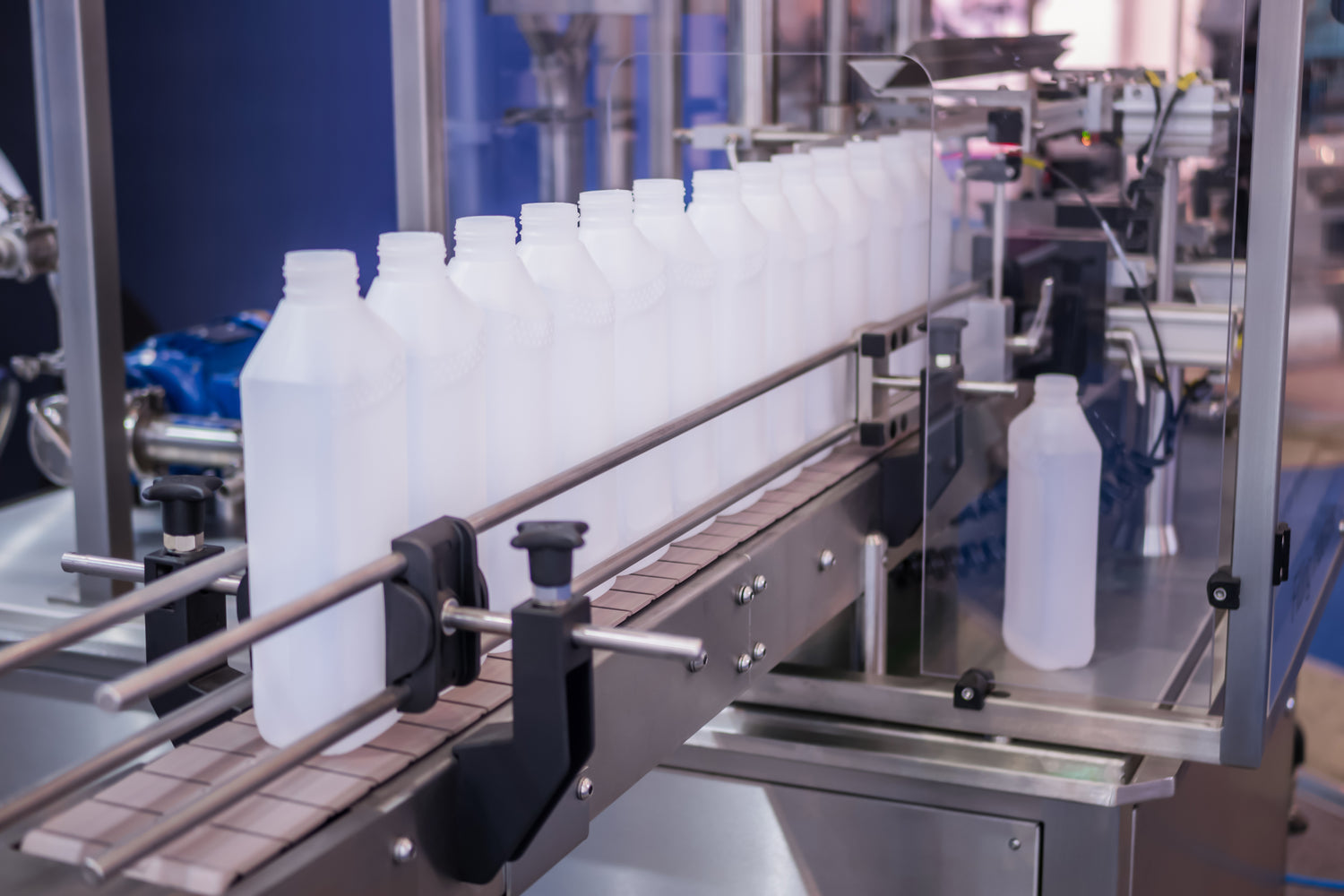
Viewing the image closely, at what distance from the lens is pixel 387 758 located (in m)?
0.66

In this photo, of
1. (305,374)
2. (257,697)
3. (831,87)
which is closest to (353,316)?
(305,374)

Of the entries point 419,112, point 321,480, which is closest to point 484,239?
point 321,480

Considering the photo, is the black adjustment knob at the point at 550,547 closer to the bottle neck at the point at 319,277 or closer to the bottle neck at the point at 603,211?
the bottle neck at the point at 319,277

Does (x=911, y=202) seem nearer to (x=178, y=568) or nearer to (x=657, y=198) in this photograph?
(x=657, y=198)

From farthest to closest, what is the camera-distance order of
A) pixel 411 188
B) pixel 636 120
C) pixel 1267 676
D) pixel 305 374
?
pixel 411 188
pixel 636 120
pixel 1267 676
pixel 305 374

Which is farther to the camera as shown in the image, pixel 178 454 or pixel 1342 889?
pixel 1342 889

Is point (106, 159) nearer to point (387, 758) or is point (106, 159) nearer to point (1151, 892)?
point (387, 758)

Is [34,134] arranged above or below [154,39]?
below

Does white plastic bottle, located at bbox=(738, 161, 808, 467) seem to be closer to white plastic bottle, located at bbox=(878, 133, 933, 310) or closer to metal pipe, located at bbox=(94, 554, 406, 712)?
white plastic bottle, located at bbox=(878, 133, 933, 310)

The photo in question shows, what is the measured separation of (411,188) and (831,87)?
2.02 ft

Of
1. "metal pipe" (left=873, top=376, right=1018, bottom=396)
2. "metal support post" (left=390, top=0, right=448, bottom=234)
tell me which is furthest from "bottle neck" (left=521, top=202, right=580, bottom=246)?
"metal support post" (left=390, top=0, right=448, bottom=234)

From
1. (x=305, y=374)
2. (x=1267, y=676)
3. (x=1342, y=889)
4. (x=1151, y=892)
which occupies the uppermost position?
(x=305, y=374)

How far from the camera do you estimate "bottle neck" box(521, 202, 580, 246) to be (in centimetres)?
82

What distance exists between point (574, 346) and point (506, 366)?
7 centimetres
